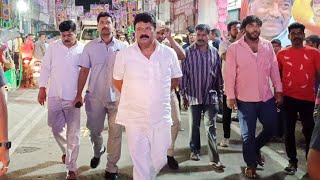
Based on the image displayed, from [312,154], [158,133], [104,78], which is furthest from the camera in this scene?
[104,78]

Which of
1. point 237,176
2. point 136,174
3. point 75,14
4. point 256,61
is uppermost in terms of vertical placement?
point 75,14

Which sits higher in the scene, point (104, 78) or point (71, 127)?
point (104, 78)

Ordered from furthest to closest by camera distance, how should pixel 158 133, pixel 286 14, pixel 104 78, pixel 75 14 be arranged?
pixel 75 14
pixel 286 14
pixel 104 78
pixel 158 133

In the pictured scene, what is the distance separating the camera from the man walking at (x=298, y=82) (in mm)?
5957

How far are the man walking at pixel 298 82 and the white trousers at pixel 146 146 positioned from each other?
7.13ft

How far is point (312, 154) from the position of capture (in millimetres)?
2283

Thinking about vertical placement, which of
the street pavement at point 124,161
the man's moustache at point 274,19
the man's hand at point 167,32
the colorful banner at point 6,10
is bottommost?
the street pavement at point 124,161

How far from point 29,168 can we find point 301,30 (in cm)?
416

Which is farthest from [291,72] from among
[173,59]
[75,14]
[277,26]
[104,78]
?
[75,14]

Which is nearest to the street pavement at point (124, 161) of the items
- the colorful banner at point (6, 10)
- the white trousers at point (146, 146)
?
the white trousers at point (146, 146)

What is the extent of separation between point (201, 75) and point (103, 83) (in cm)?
143

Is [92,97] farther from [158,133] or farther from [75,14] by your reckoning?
[75,14]

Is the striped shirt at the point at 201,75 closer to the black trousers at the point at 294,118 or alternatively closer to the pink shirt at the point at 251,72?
the pink shirt at the point at 251,72

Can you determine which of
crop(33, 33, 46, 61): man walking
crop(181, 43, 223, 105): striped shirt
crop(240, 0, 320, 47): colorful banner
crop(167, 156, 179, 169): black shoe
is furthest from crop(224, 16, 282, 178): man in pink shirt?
crop(33, 33, 46, 61): man walking
